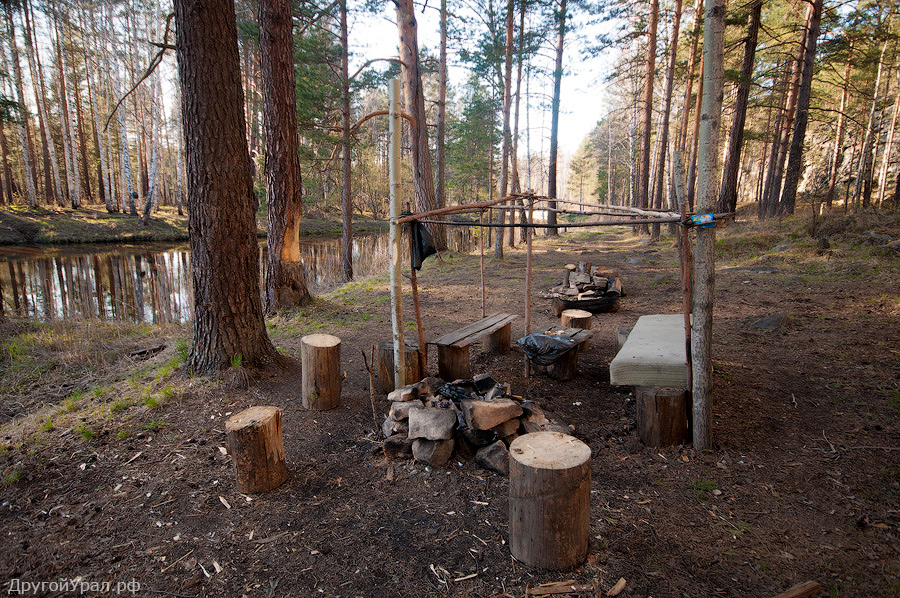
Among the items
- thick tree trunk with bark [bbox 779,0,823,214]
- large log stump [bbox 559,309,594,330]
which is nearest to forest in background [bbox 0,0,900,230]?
thick tree trunk with bark [bbox 779,0,823,214]

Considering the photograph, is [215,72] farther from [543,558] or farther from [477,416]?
[543,558]

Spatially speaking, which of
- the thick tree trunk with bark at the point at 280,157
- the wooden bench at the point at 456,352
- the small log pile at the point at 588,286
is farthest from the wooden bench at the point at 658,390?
the thick tree trunk with bark at the point at 280,157

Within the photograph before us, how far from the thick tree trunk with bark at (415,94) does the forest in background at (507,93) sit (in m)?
1.18

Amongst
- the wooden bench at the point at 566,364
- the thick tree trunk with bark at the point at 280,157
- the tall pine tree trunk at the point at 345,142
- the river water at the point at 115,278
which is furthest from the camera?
the tall pine tree trunk at the point at 345,142

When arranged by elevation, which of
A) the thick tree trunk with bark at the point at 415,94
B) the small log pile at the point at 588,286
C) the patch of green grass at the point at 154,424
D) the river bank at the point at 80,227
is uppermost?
the thick tree trunk with bark at the point at 415,94

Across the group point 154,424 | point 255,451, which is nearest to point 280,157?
point 154,424

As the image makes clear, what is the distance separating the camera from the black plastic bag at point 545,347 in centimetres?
480

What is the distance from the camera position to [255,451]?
3117 mm

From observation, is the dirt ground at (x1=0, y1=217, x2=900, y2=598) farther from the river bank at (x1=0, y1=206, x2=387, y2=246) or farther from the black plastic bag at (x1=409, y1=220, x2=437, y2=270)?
the river bank at (x1=0, y1=206, x2=387, y2=246)

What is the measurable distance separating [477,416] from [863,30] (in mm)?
19158

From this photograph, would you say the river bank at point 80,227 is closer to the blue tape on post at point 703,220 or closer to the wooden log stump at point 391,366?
the wooden log stump at point 391,366

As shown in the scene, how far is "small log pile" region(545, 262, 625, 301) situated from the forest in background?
484cm

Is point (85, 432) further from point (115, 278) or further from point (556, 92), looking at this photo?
point (556, 92)

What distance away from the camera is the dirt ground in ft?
7.84
